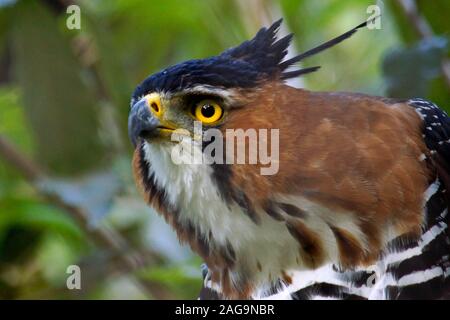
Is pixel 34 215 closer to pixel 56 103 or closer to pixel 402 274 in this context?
pixel 56 103

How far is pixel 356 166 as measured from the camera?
214 cm

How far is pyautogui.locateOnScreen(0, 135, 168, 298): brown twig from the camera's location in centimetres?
305

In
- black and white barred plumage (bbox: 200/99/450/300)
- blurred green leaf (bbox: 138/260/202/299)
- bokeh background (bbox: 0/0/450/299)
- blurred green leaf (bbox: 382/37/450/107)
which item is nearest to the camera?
black and white barred plumage (bbox: 200/99/450/300)

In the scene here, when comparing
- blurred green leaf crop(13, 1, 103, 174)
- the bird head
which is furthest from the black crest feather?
blurred green leaf crop(13, 1, 103, 174)

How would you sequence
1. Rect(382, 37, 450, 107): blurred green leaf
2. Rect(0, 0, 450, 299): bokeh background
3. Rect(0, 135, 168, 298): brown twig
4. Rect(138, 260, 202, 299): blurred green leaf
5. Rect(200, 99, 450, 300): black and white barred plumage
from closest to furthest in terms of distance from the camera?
1. Rect(200, 99, 450, 300): black and white barred plumage
2. Rect(382, 37, 450, 107): blurred green leaf
3. Rect(138, 260, 202, 299): blurred green leaf
4. Rect(0, 0, 450, 299): bokeh background
5. Rect(0, 135, 168, 298): brown twig

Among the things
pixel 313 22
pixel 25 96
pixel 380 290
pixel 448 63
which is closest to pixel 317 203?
pixel 380 290

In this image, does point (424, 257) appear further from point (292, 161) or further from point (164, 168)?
point (164, 168)

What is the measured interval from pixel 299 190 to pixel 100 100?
129 centimetres

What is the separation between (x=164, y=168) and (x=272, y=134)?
26 centimetres

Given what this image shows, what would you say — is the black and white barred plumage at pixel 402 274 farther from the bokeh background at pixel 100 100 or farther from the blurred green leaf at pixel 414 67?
the bokeh background at pixel 100 100

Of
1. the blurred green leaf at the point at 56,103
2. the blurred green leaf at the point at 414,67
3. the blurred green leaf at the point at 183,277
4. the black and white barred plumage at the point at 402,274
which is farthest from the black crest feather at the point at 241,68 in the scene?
the blurred green leaf at the point at 56,103

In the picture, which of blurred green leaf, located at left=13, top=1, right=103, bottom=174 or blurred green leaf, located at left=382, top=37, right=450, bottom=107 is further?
blurred green leaf, located at left=13, top=1, right=103, bottom=174

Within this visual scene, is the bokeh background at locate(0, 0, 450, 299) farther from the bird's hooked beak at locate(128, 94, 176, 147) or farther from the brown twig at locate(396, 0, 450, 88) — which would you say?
the bird's hooked beak at locate(128, 94, 176, 147)

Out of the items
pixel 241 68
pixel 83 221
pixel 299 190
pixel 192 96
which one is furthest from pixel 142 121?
pixel 83 221
